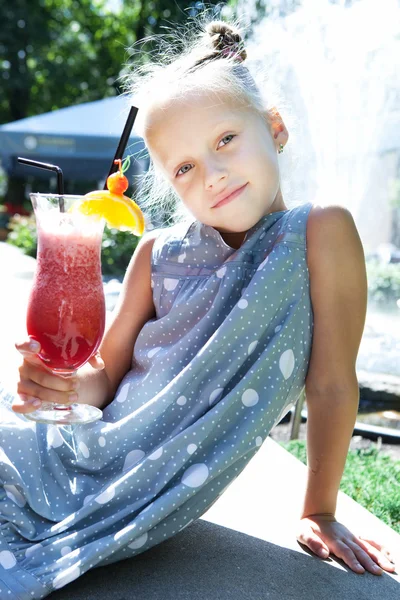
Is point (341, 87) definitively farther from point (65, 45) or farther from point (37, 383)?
point (65, 45)

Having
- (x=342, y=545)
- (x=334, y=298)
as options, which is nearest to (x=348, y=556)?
(x=342, y=545)

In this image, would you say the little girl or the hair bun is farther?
the hair bun

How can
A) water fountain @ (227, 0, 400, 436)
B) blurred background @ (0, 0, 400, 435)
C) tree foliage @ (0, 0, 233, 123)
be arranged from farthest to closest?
tree foliage @ (0, 0, 233, 123) < water fountain @ (227, 0, 400, 436) < blurred background @ (0, 0, 400, 435)

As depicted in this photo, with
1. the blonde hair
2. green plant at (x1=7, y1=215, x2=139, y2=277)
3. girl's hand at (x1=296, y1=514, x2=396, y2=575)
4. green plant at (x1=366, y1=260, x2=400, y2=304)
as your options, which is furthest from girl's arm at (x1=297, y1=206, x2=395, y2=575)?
green plant at (x1=7, y1=215, x2=139, y2=277)

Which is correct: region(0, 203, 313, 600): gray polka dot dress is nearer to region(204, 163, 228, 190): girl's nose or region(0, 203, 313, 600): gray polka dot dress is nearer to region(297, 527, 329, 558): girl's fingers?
region(204, 163, 228, 190): girl's nose

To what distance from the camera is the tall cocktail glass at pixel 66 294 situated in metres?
1.84

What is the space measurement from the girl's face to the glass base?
0.61 m

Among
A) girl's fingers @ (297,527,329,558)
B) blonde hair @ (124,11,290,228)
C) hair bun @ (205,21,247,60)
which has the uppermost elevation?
hair bun @ (205,21,247,60)

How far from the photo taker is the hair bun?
7.14ft

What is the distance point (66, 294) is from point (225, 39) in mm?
942

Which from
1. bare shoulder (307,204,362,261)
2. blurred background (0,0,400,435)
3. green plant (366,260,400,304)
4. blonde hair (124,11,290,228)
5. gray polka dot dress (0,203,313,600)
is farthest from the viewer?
green plant (366,260,400,304)

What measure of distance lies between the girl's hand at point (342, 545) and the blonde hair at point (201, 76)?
100cm

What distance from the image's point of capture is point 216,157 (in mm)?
1938

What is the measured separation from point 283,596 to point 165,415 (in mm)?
499
